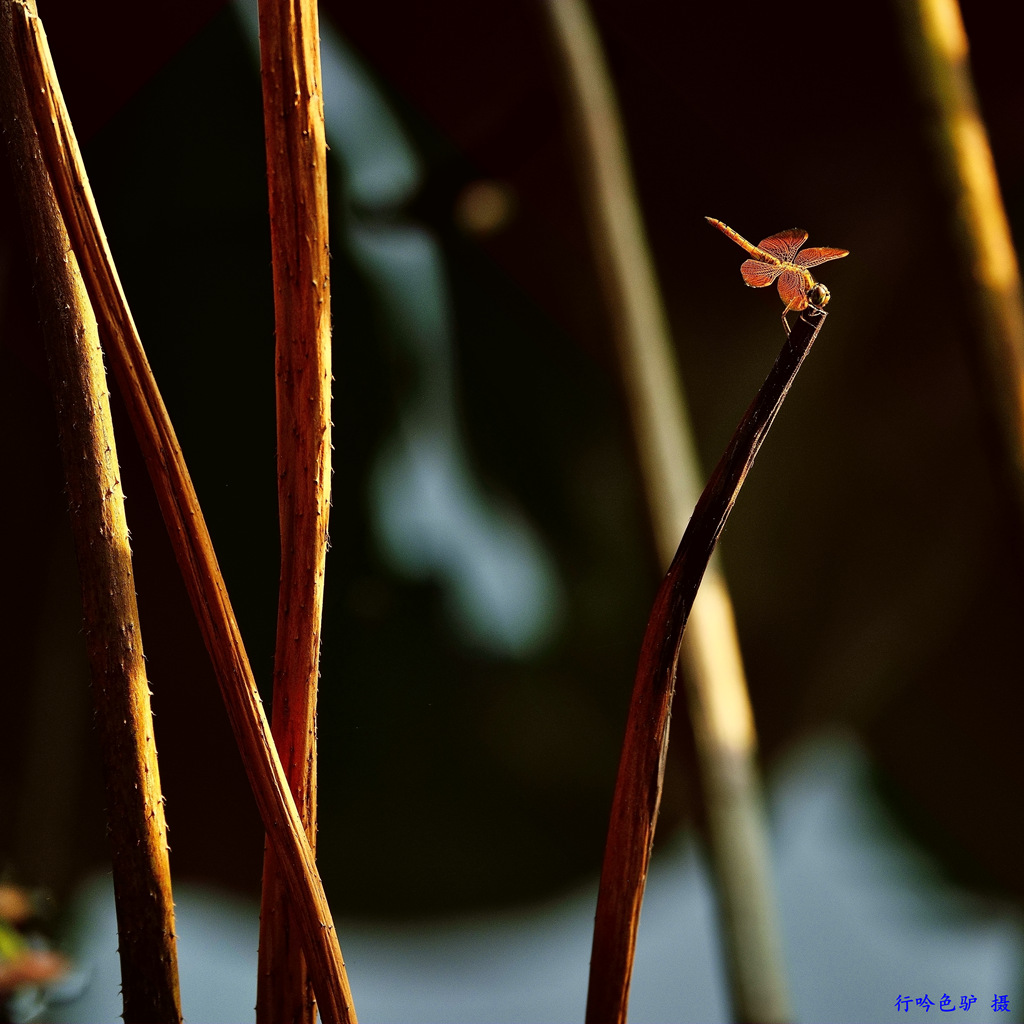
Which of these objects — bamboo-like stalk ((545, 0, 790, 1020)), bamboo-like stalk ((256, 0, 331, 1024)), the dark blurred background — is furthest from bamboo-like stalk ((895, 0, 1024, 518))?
bamboo-like stalk ((256, 0, 331, 1024))

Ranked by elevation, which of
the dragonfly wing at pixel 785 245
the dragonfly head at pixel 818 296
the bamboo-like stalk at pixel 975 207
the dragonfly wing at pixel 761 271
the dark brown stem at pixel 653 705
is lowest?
the dark brown stem at pixel 653 705

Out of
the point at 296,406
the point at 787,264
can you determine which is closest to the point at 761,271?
the point at 787,264

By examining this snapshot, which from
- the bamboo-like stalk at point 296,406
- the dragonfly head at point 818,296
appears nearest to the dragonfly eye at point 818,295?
the dragonfly head at point 818,296

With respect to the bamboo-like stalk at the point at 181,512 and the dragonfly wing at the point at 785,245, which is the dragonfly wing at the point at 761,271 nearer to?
the dragonfly wing at the point at 785,245

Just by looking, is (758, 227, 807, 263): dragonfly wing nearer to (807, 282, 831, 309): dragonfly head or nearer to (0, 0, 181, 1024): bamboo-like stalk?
(807, 282, 831, 309): dragonfly head

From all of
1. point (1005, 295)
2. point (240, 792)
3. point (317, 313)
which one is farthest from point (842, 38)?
point (240, 792)
